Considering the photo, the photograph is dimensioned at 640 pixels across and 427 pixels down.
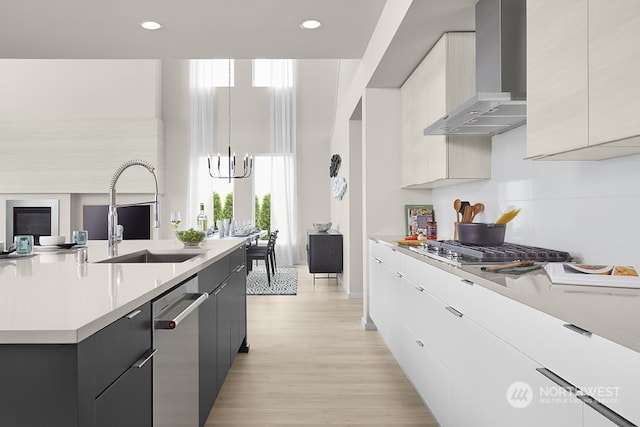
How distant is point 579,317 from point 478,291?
0.60m

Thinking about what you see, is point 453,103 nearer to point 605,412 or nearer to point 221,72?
point 605,412

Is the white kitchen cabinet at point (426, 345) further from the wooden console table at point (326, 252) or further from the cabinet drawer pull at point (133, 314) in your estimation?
the wooden console table at point (326, 252)

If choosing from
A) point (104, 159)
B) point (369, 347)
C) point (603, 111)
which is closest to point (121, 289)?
point (603, 111)

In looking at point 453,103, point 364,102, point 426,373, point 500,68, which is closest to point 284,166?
point 364,102

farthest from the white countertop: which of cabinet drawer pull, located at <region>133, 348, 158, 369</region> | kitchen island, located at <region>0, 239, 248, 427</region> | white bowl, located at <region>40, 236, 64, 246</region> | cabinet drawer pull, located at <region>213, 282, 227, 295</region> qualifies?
white bowl, located at <region>40, 236, 64, 246</region>

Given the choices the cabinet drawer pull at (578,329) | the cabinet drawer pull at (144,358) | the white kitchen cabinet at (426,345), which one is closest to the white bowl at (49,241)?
the cabinet drawer pull at (144,358)

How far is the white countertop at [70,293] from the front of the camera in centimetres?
95

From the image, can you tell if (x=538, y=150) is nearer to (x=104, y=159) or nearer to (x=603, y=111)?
(x=603, y=111)

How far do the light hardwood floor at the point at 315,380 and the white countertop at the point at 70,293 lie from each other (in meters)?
1.02

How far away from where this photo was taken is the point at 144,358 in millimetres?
1345

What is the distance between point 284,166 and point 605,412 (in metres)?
8.32

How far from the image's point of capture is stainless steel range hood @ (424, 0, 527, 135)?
7.06 feet

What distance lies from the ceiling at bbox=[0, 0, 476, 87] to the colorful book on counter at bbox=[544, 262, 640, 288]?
1.74 meters

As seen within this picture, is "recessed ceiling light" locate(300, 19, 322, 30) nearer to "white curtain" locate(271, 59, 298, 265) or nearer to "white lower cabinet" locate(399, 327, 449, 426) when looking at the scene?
"white lower cabinet" locate(399, 327, 449, 426)
